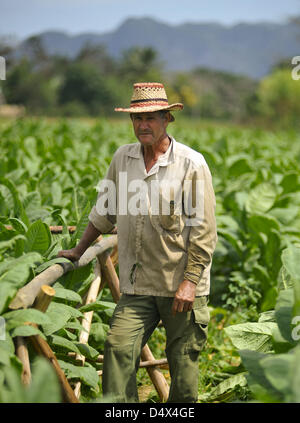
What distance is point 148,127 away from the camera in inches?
122

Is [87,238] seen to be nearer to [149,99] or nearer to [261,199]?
[149,99]

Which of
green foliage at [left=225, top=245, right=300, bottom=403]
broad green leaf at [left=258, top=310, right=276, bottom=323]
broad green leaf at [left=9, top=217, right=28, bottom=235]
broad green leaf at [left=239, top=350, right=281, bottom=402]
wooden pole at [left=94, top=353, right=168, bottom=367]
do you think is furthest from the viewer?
wooden pole at [left=94, top=353, right=168, bottom=367]

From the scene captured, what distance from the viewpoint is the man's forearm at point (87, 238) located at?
3311mm

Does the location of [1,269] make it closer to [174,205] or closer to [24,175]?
[174,205]

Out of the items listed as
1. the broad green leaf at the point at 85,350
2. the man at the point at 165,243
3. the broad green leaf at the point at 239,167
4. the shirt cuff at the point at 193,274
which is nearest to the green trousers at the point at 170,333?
the man at the point at 165,243

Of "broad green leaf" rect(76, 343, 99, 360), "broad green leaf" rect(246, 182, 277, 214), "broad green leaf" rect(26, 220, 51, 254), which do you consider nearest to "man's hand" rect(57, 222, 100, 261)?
"broad green leaf" rect(26, 220, 51, 254)

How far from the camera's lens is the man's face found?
309 cm

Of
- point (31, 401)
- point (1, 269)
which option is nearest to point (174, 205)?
point (1, 269)

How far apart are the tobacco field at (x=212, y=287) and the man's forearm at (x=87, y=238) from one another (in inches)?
6.9

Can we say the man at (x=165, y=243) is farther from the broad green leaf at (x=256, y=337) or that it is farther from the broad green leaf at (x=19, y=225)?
the broad green leaf at (x=19, y=225)

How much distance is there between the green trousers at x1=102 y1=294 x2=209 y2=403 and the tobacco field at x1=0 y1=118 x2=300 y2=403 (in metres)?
0.21

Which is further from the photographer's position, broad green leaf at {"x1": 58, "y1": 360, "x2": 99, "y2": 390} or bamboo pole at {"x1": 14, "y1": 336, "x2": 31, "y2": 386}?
broad green leaf at {"x1": 58, "y1": 360, "x2": 99, "y2": 390}

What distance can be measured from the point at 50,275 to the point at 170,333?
0.74m

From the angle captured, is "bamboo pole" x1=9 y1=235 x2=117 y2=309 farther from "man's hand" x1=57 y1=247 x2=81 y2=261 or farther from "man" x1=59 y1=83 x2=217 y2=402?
"man" x1=59 y1=83 x2=217 y2=402
